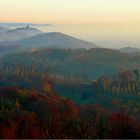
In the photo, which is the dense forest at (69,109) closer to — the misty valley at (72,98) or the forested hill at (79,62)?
the misty valley at (72,98)

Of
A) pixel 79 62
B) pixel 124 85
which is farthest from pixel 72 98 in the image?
pixel 79 62

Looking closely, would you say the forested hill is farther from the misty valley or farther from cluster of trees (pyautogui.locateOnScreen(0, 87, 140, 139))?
cluster of trees (pyautogui.locateOnScreen(0, 87, 140, 139))

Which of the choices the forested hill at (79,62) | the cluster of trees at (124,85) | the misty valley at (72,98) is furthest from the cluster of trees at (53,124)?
the forested hill at (79,62)

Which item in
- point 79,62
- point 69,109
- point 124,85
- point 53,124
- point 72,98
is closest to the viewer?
point 53,124

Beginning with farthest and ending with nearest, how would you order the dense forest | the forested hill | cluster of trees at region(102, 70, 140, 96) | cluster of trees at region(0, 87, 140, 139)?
the forested hill, cluster of trees at region(102, 70, 140, 96), the dense forest, cluster of trees at region(0, 87, 140, 139)

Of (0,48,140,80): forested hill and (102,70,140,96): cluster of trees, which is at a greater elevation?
(102,70,140,96): cluster of trees

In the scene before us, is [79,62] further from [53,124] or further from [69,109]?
[53,124]

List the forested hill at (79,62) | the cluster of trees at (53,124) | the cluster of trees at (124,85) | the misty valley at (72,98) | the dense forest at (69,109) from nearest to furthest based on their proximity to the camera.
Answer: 1. the cluster of trees at (53,124)
2. the dense forest at (69,109)
3. the misty valley at (72,98)
4. the cluster of trees at (124,85)
5. the forested hill at (79,62)

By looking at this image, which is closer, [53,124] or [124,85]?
[53,124]

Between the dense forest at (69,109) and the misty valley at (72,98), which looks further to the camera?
the misty valley at (72,98)

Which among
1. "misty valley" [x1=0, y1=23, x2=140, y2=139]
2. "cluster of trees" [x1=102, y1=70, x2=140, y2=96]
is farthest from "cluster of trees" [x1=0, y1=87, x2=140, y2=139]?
"cluster of trees" [x1=102, y1=70, x2=140, y2=96]

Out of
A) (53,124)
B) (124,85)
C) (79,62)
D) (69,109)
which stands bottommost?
(79,62)
